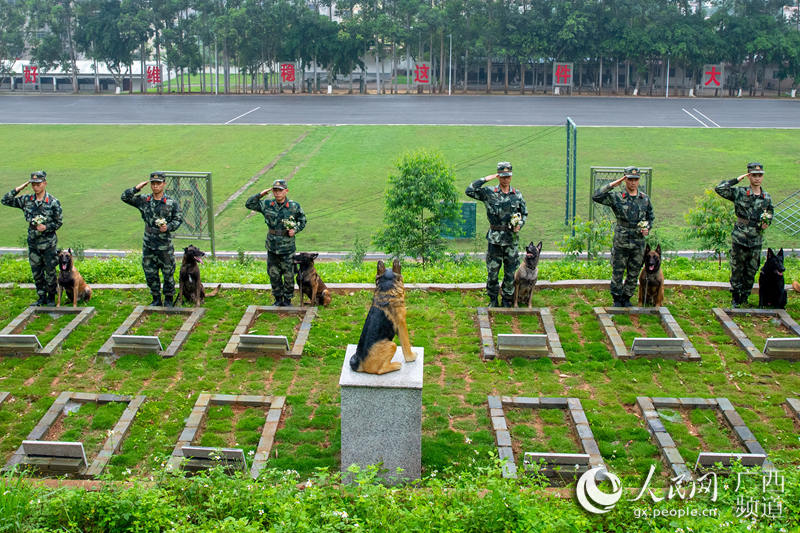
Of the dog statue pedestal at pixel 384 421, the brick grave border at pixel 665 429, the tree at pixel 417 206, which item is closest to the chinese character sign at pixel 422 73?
the tree at pixel 417 206

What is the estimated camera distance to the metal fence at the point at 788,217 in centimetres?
2178

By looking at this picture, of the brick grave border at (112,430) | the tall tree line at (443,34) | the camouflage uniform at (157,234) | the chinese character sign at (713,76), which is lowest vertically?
the brick grave border at (112,430)

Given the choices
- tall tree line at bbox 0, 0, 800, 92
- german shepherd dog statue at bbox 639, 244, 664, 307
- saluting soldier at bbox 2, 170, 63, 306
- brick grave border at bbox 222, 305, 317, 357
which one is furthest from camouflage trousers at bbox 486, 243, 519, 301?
tall tree line at bbox 0, 0, 800, 92

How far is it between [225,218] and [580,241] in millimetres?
12971

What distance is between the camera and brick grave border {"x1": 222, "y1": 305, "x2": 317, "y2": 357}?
33.0 ft

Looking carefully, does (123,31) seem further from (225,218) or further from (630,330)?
(630,330)

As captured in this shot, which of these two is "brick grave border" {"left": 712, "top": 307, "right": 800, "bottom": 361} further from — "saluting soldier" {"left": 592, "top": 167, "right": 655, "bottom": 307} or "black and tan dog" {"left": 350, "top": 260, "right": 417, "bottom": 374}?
"black and tan dog" {"left": 350, "top": 260, "right": 417, "bottom": 374}

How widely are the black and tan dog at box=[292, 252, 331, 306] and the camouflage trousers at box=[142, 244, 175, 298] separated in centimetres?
181

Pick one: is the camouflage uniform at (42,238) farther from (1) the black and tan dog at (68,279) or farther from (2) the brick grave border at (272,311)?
(2) the brick grave border at (272,311)

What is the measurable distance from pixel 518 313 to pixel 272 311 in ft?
11.7

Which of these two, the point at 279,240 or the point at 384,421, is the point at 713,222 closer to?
the point at 279,240

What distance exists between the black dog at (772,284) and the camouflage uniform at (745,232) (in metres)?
0.15

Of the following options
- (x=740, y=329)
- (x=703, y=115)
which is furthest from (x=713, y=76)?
(x=740, y=329)

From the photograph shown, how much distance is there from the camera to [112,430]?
27.0ft
